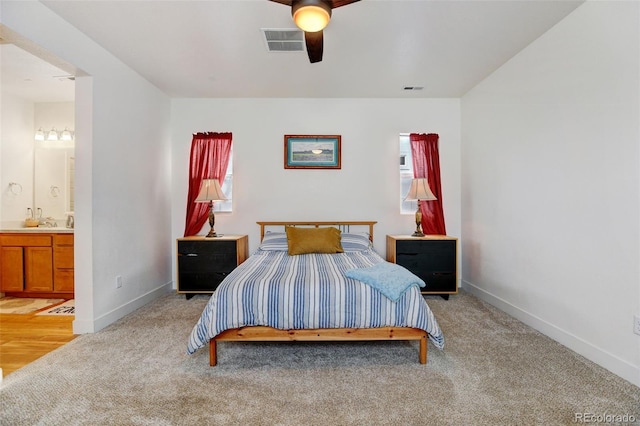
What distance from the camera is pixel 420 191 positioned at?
3.91 metres

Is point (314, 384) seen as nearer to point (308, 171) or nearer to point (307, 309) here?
point (307, 309)

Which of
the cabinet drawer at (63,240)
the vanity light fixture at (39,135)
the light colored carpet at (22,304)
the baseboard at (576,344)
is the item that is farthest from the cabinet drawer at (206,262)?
the baseboard at (576,344)

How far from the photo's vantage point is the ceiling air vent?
261 cm

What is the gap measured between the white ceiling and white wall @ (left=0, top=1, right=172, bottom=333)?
19cm

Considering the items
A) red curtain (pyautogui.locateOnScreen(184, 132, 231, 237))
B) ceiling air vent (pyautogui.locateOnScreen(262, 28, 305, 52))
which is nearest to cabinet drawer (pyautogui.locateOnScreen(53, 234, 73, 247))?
red curtain (pyautogui.locateOnScreen(184, 132, 231, 237))

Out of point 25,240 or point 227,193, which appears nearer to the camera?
point 25,240

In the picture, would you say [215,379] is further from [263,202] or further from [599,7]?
[599,7]

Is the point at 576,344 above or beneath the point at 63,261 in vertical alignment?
beneath

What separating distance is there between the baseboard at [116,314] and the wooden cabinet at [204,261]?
36cm

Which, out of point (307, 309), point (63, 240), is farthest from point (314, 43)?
point (63, 240)

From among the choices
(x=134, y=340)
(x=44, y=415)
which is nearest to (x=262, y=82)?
(x=134, y=340)

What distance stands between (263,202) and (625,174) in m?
3.66

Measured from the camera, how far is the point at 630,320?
201 cm

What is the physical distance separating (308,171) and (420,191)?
1.56 meters
